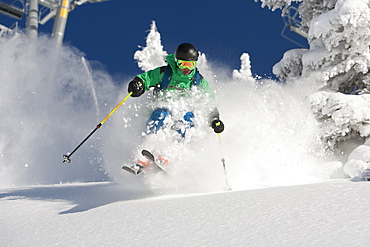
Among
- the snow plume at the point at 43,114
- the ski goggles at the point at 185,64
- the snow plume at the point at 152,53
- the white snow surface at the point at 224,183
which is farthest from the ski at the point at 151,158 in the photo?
the snow plume at the point at 152,53

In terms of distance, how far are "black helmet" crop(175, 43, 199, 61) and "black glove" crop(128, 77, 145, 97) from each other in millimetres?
638

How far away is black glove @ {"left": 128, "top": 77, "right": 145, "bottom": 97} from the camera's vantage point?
5551mm

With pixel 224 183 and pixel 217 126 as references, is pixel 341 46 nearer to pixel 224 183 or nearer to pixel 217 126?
pixel 217 126

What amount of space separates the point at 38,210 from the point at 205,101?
9.15 ft

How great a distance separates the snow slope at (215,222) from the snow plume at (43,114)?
16.5 feet

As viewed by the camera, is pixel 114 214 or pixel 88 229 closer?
pixel 88 229

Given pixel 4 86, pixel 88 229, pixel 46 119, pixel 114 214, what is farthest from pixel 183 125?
pixel 4 86

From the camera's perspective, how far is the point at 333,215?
2.69 m

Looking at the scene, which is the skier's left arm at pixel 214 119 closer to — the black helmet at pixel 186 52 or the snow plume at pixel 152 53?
the black helmet at pixel 186 52

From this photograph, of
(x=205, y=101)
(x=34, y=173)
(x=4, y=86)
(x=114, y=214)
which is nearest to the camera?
(x=114, y=214)

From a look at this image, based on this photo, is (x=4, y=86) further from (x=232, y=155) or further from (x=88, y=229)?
(x=88, y=229)

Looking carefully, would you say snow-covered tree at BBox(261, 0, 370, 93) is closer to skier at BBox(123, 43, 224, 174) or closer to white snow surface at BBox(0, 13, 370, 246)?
white snow surface at BBox(0, 13, 370, 246)

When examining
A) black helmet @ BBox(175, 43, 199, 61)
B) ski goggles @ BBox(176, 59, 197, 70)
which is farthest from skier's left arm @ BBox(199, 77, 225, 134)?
black helmet @ BBox(175, 43, 199, 61)

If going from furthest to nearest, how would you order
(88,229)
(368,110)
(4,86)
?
(4,86) < (368,110) < (88,229)
